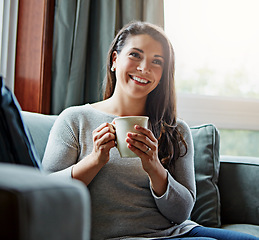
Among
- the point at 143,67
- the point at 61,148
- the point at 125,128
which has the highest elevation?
the point at 143,67

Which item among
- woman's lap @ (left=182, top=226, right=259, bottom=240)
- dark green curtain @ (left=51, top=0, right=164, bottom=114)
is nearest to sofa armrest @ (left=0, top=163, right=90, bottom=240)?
woman's lap @ (left=182, top=226, right=259, bottom=240)

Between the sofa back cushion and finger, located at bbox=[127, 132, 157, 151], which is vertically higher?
finger, located at bbox=[127, 132, 157, 151]

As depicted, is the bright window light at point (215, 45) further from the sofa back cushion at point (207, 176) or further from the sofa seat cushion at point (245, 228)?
the sofa seat cushion at point (245, 228)

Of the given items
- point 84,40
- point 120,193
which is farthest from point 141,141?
point 84,40

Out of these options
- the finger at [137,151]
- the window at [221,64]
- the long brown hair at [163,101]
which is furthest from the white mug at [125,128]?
the window at [221,64]

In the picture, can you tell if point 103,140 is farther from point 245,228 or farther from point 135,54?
point 245,228

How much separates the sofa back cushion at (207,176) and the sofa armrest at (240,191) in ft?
0.21

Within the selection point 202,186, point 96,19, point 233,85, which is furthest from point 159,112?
point 233,85

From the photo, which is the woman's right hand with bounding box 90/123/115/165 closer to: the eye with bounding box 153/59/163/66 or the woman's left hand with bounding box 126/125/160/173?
the woman's left hand with bounding box 126/125/160/173

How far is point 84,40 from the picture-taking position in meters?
2.01

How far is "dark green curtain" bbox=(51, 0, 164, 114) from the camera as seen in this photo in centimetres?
198

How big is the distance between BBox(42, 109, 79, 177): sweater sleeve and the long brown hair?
1.03 ft

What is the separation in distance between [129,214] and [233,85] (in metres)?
1.52

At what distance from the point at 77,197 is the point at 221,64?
2.18 m
